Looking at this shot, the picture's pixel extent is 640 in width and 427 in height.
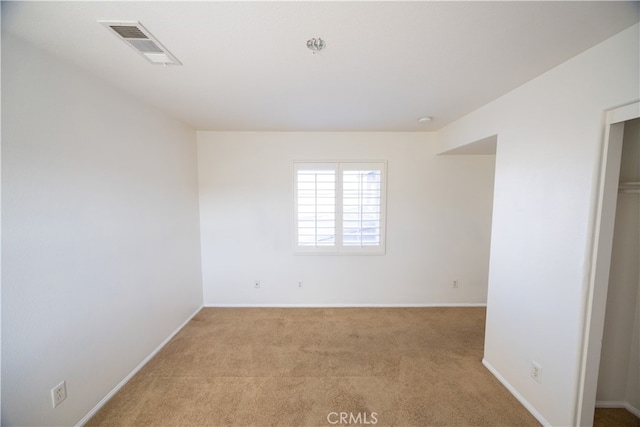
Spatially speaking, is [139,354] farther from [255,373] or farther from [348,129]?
[348,129]

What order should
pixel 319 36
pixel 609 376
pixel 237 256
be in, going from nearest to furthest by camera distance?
pixel 319 36 → pixel 609 376 → pixel 237 256

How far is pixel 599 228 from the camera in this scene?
4.18ft

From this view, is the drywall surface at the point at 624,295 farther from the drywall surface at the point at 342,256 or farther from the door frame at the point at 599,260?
the drywall surface at the point at 342,256

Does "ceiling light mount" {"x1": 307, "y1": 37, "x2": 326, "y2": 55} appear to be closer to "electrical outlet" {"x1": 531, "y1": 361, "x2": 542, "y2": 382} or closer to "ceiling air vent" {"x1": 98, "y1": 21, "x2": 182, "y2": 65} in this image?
"ceiling air vent" {"x1": 98, "y1": 21, "x2": 182, "y2": 65}

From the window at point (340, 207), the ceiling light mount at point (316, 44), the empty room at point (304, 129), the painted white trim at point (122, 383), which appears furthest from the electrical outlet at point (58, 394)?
the ceiling light mount at point (316, 44)

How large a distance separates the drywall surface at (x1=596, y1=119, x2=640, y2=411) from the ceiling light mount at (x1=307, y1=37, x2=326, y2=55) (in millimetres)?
1954

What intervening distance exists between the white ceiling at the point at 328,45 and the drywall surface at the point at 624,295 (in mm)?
847

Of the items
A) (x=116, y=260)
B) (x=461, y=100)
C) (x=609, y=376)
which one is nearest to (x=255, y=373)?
(x=116, y=260)

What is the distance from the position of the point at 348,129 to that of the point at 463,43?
5.84ft

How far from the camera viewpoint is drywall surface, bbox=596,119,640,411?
1.48 metres

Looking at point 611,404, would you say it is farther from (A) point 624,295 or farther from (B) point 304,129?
(B) point 304,129
